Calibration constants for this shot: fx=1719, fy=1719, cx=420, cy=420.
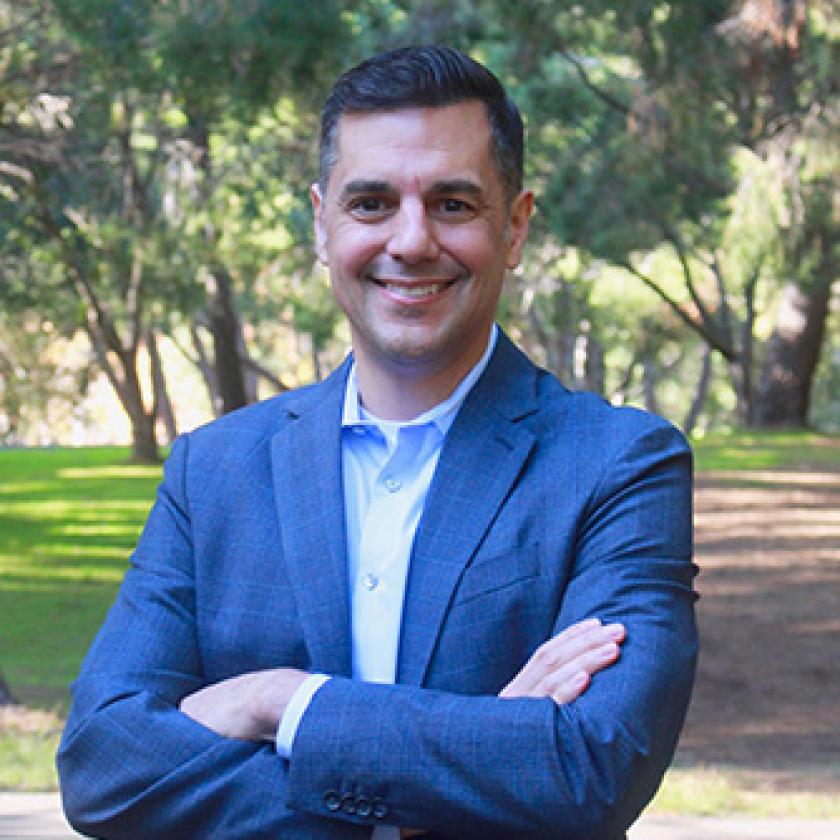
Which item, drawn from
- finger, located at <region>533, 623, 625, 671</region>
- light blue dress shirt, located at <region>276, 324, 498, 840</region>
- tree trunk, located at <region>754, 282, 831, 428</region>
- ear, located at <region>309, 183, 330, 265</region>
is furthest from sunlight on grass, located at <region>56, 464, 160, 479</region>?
finger, located at <region>533, 623, 625, 671</region>

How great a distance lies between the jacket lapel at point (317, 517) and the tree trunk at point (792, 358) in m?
23.1

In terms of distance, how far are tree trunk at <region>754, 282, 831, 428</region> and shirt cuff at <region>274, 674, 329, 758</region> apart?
2347 cm

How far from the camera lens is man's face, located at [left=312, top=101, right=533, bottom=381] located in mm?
2820

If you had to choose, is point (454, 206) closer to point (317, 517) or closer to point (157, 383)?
point (317, 517)

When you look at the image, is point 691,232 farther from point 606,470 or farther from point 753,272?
point 606,470

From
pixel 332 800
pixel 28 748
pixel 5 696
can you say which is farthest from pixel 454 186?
pixel 5 696

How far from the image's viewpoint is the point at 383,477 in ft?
9.57

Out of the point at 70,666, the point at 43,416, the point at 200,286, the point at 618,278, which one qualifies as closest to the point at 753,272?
the point at 70,666

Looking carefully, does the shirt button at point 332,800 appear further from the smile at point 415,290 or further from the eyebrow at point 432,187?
the eyebrow at point 432,187

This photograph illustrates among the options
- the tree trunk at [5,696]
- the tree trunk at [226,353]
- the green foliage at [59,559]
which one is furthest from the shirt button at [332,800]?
the tree trunk at [226,353]

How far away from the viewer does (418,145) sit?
283cm

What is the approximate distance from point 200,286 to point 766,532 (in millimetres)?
6898

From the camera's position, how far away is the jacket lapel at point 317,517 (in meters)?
2.77

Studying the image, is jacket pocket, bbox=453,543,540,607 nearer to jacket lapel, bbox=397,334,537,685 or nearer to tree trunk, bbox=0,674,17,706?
jacket lapel, bbox=397,334,537,685
